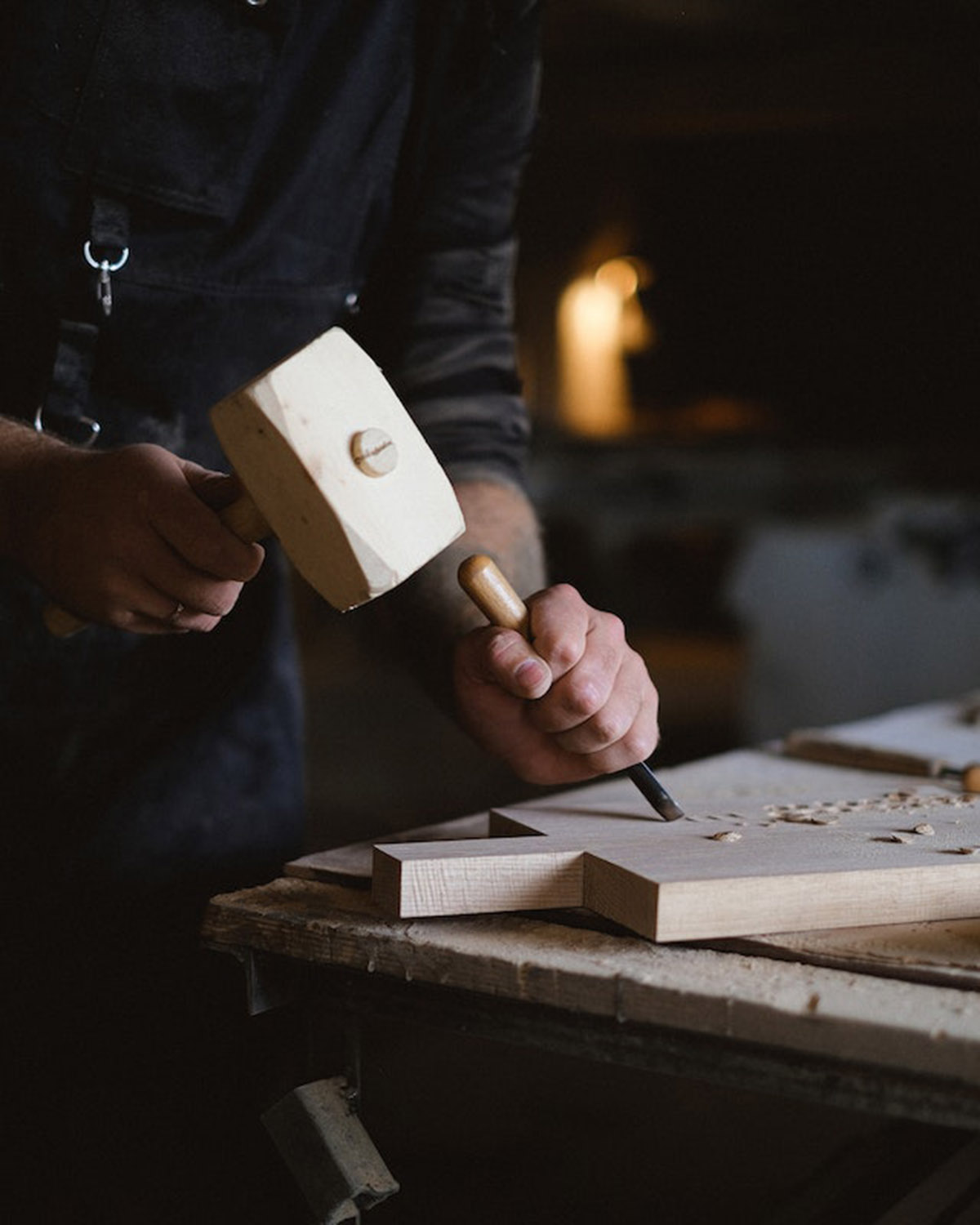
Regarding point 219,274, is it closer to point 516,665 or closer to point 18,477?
point 18,477

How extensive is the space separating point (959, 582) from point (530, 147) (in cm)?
398

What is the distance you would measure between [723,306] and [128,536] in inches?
268

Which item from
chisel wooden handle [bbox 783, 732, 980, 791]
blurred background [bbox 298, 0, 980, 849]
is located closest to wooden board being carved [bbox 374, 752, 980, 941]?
chisel wooden handle [bbox 783, 732, 980, 791]

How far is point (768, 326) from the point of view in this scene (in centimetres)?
731

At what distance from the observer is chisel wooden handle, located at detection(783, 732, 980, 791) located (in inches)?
58.8

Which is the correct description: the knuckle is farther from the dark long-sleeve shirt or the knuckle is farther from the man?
the dark long-sleeve shirt

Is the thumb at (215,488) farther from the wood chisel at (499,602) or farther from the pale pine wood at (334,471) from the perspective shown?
the wood chisel at (499,602)

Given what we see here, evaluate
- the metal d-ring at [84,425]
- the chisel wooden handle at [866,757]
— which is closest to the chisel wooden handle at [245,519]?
the metal d-ring at [84,425]

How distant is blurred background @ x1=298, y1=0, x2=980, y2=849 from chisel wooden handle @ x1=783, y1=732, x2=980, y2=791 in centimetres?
409

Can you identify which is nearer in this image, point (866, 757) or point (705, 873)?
point (705, 873)

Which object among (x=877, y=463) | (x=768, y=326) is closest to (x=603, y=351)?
(x=768, y=326)

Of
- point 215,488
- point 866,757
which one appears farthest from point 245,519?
point 866,757

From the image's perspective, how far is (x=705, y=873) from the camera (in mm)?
921

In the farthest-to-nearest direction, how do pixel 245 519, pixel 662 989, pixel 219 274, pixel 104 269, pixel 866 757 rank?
pixel 866 757
pixel 219 274
pixel 104 269
pixel 245 519
pixel 662 989
